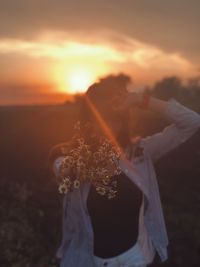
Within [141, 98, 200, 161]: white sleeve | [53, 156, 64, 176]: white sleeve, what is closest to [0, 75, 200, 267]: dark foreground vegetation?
[141, 98, 200, 161]: white sleeve

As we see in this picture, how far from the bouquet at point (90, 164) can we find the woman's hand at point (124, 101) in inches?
9.4

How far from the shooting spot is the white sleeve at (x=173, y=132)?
4.96m

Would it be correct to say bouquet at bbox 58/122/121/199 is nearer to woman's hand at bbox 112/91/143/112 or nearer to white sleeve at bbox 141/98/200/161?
woman's hand at bbox 112/91/143/112

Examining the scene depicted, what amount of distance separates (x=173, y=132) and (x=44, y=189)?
5732mm

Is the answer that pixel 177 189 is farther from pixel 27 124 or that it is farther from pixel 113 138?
pixel 113 138

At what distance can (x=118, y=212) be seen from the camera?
4703mm

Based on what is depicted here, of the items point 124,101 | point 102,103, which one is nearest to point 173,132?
point 124,101

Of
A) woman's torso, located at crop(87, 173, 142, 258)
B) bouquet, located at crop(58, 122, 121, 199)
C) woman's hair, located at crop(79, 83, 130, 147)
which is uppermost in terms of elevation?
woman's hair, located at crop(79, 83, 130, 147)

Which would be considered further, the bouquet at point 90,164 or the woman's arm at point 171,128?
the woman's arm at point 171,128

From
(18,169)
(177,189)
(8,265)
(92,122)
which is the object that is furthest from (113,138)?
(18,169)

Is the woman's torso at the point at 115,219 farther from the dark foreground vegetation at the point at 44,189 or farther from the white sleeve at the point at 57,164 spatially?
the dark foreground vegetation at the point at 44,189

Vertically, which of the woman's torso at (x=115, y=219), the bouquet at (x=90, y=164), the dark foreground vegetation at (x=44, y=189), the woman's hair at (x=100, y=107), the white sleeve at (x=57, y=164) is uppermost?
the dark foreground vegetation at (x=44, y=189)

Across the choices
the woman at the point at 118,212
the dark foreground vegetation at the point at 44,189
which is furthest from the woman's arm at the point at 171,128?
the dark foreground vegetation at the point at 44,189

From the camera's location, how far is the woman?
184 inches
